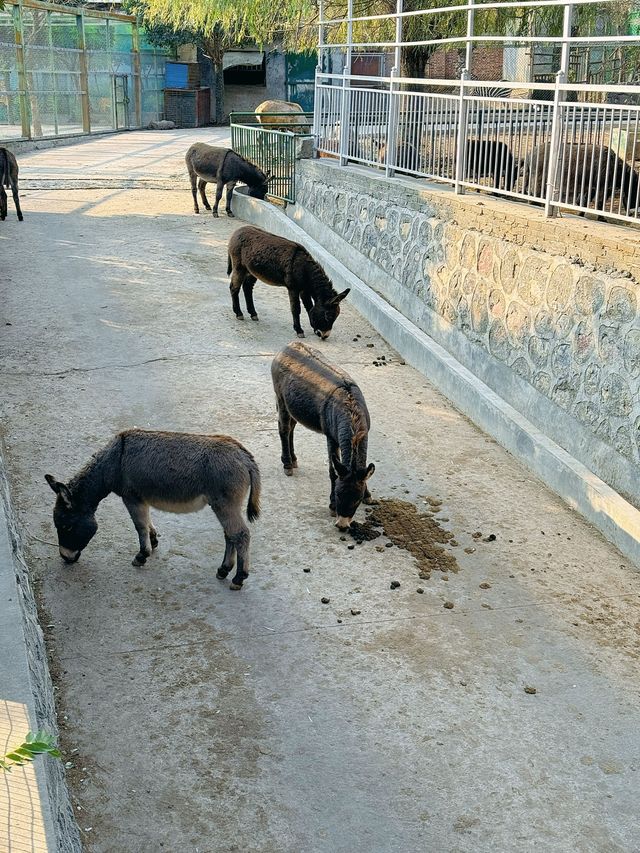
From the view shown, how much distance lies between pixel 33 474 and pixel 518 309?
12.9ft

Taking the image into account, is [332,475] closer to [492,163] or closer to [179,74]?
[492,163]

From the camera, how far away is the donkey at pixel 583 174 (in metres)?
6.84

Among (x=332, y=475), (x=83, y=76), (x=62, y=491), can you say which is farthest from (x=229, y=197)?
(x=83, y=76)

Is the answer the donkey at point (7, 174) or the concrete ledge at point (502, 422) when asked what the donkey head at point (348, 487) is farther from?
the donkey at point (7, 174)

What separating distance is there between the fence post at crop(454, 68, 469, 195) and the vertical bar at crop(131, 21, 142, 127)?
25.6 meters

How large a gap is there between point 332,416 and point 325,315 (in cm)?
388

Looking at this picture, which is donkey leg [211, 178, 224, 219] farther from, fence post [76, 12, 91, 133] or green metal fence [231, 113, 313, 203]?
fence post [76, 12, 91, 133]

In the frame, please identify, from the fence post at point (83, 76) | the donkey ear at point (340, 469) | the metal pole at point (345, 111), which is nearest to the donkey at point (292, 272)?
the metal pole at point (345, 111)

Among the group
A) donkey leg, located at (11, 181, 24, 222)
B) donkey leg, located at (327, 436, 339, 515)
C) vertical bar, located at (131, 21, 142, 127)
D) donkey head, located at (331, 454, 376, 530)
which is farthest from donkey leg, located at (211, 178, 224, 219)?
vertical bar, located at (131, 21, 142, 127)

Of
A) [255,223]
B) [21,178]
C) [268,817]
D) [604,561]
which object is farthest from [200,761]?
[21,178]

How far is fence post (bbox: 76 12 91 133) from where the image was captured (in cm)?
2692

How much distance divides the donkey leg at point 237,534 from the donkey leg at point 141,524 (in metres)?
0.44

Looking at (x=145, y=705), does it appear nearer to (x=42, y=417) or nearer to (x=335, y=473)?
(x=335, y=473)

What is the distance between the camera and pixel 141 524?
5.34m
